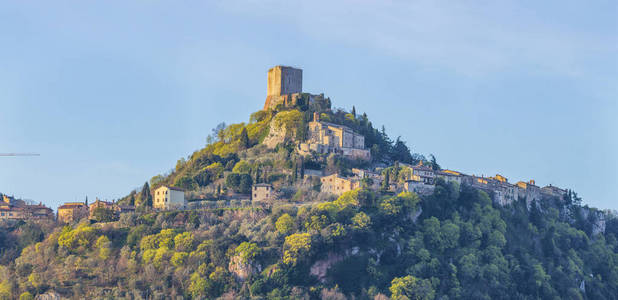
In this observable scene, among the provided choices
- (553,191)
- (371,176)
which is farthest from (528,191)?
(371,176)

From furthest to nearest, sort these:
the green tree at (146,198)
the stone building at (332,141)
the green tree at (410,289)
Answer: the stone building at (332,141), the green tree at (146,198), the green tree at (410,289)

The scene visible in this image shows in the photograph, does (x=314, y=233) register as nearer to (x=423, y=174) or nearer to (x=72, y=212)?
(x=423, y=174)

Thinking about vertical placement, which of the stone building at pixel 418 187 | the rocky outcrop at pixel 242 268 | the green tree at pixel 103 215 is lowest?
the rocky outcrop at pixel 242 268

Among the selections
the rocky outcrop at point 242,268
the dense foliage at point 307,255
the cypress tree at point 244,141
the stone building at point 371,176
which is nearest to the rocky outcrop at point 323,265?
the dense foliage at point 307,255

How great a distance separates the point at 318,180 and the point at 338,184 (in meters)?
2.85

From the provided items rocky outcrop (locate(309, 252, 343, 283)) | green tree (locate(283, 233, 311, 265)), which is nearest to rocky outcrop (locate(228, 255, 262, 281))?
green tree (locate(283, 233, 311, 265))

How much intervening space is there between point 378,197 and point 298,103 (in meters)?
27.7

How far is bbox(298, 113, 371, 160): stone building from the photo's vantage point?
101688 mm

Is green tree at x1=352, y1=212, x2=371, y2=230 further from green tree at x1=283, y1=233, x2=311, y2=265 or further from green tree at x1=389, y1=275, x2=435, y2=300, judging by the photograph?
green tree at x1=389, y1=275, x2=435, y2=300

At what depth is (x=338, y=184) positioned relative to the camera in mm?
93438

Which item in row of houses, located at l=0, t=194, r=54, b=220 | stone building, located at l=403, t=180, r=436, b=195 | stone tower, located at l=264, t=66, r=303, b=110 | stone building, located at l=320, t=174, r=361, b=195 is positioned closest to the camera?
stone building, located at l=320, t=174, r=361, b=195

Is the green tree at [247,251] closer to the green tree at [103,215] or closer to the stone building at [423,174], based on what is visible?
the green tree at [103,215]

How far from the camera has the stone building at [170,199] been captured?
92.0 meters

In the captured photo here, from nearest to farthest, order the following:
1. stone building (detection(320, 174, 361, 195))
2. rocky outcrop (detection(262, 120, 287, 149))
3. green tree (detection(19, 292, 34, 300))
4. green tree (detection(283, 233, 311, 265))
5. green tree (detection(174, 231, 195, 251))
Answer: green tree (detection(283, 233, 311, 265)), green tree (detection(19, 292, 34, 300)), green tree (detection(174, 231, 195, 251)), stone building (detection(320, 174, 361, 195)), rocky outcrop (detection(262, 120, 287, 149))
